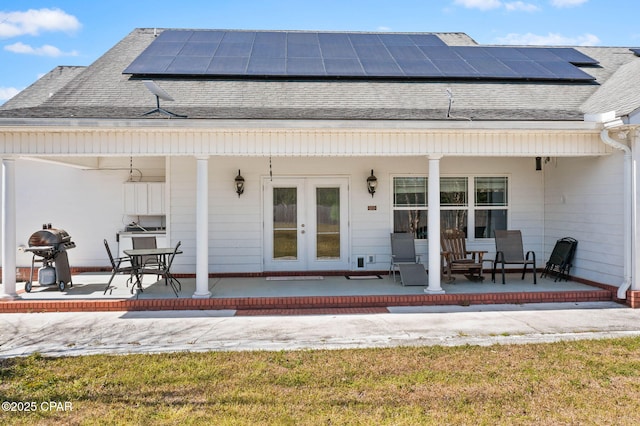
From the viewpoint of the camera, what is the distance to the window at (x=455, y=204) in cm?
1022

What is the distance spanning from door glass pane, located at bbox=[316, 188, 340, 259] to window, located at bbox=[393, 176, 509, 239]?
1.22 meters

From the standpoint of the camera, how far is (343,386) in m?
4.46

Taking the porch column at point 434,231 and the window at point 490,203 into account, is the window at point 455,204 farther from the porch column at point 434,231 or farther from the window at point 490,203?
the porch column at point 434,231

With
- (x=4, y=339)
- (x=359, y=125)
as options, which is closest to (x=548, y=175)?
(x=359, y=125)

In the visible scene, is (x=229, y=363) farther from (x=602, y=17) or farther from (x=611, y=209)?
(x=602, y=17)

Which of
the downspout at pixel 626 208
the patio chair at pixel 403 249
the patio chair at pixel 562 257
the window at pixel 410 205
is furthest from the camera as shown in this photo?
the window at pixel 410 205

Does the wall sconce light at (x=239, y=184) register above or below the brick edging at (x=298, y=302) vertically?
above

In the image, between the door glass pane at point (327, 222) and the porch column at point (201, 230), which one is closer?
the porch column at point (201, 230)

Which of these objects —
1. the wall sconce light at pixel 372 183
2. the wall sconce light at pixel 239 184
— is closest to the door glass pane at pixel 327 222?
the wall sconce light at pixel 372 183

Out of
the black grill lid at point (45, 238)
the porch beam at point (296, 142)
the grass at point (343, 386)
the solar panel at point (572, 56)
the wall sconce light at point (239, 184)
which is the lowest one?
the grass at point (343, 386)

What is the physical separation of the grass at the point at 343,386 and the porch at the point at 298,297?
226 centimetres

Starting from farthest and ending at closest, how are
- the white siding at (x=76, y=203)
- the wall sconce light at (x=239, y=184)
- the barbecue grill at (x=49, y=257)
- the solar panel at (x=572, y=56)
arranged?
the solar panel at (x=572, y=56)
the white siding at (x=76, y=203)
the wall sconce light at (x=239, y=184)
the barbecue grill at (x=49, y=257)

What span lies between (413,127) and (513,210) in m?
4.06

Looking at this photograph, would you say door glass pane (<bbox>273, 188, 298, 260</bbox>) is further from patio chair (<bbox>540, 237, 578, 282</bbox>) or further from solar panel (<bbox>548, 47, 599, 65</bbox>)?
solar panel (<bbox>548, 47, 599, 65</bbox>)
